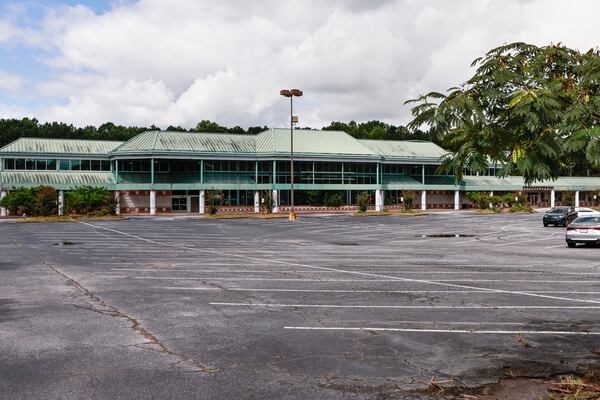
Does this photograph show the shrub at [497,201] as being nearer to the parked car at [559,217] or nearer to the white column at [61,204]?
the parked car at [559,217]

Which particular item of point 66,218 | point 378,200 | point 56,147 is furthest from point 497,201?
point 56,147

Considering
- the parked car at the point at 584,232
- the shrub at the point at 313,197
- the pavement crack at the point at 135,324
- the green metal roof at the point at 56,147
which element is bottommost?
the pavement crack at the point at 135,324

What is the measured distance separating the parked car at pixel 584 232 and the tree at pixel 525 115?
21351mm

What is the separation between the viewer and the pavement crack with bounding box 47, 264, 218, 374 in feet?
26.2

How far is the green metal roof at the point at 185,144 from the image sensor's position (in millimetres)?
69688

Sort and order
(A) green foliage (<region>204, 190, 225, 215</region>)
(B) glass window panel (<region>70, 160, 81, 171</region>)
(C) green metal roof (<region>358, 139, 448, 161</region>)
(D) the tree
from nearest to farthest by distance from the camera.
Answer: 1. (D) the tree
2. (A) green foliage (<region>204, 190, 225, 215</region>)
3. (B) glass window panel (<region>70, 160, 81, 171</region>)
4. (C) green metal roof (<region>358, 139, 448, 161</region>)

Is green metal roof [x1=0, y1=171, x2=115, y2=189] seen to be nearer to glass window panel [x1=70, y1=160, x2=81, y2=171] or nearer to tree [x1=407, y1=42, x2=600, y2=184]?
glass window panel [x1=70, y1=160, x2=81, y2=171]

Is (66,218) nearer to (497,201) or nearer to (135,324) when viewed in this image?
(135,324)

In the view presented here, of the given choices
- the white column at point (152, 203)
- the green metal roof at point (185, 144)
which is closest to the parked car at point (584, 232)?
the white column at point (152, 203)

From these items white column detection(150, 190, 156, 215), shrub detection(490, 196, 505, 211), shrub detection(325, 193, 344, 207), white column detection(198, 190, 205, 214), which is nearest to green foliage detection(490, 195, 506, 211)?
shrub detection(490, 196, 505, 211)

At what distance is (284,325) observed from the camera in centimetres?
1030

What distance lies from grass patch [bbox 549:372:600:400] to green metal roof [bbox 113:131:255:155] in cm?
6501

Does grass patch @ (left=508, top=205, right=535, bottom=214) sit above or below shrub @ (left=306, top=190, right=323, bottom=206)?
below

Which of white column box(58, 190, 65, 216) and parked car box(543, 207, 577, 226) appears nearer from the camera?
parked car box(543, 207, 577, 226)
